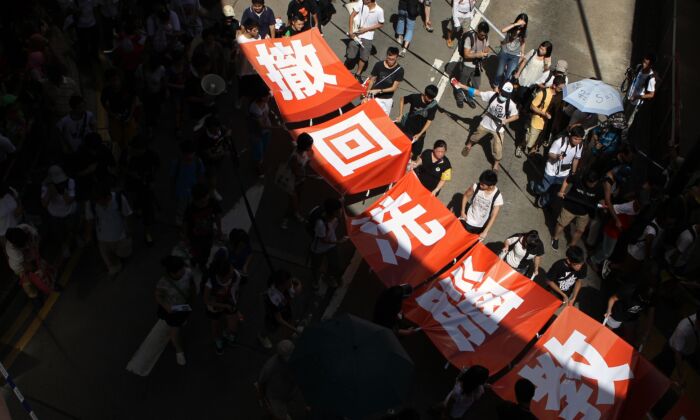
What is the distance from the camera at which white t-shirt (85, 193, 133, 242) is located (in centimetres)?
916

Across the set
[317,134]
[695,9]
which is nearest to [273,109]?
[317,134]

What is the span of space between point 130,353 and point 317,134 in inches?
173

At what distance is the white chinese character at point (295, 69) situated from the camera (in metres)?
12.1

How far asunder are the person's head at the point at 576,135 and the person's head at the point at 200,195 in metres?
6.11

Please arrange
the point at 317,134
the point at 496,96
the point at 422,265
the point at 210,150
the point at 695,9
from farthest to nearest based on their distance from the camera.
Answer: the point at 695,9 → the point at 496,96 → the point at 317,134 → the point at 210,150 → the point at 422,265

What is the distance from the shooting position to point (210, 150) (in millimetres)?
10586

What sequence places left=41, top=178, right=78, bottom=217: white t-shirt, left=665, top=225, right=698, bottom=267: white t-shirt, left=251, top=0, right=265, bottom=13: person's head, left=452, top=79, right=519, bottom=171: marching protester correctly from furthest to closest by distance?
left=251, top=0, right=265, bottom=13: person's head, left=452, top=79, right=519, bottom=171: marching protester, left=665, top=225, right=698, bottom=267: white t-shirt, left=41, top=178, right=78, bottom=217: white t-shirt

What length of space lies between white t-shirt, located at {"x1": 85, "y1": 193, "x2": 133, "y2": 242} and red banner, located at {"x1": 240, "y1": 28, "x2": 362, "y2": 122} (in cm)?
347

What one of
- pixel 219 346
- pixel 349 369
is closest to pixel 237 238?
pixel 219 346

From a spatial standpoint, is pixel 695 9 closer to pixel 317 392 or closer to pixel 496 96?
pixel 496 96

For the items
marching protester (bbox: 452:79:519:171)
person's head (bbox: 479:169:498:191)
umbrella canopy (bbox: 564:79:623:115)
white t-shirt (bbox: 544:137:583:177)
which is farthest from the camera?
marching protester (bbox: 452:79:519:171)

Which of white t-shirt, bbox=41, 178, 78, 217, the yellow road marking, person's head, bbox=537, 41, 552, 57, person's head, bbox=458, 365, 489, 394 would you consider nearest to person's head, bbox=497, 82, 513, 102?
person's head, bbox=537, 41, 552, 57

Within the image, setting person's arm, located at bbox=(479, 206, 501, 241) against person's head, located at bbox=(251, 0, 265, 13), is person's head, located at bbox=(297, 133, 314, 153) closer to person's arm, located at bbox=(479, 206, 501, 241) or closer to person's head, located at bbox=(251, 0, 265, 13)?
person's arm, located at bbox=(479, 206, 501, 241)

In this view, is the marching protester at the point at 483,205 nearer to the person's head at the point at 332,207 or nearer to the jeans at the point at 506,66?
the person's head at the point at 332,207
